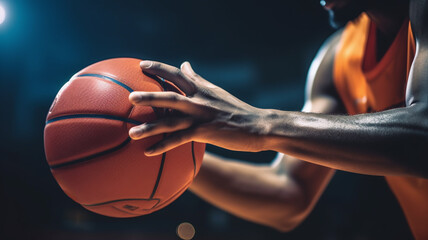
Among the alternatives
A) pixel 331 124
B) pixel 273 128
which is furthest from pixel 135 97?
pixel 331 124

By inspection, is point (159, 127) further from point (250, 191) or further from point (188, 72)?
point (250, 191)

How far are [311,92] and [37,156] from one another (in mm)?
4499

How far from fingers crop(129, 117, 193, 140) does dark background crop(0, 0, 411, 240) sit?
13.8 ft

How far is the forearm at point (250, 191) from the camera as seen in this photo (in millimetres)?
1444

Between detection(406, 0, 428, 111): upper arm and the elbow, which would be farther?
the elbow

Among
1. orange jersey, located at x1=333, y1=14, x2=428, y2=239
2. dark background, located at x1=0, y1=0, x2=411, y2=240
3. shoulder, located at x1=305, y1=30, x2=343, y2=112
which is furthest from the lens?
dark background, located at x1=0, y1=0, x2=411, y2=240

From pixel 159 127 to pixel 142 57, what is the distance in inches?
169

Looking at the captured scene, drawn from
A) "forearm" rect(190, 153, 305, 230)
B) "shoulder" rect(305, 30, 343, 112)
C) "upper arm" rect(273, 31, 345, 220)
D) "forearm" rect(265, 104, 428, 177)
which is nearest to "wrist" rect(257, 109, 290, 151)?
"forearm" rect(265, 104, 428, 177)

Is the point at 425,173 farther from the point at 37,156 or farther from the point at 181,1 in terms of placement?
the point at 37,156

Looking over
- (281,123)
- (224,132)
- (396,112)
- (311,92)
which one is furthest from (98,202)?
(311,92)

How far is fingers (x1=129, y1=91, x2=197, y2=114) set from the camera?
781 mm

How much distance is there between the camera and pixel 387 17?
1.40 meters

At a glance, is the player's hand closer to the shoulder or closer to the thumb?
the thumb

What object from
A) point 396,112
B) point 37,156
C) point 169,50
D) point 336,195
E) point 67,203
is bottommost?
point 336,195
